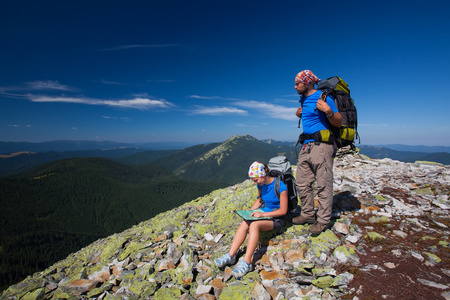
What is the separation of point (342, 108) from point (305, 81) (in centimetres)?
130

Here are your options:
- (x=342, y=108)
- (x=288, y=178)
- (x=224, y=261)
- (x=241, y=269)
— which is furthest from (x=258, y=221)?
(x=342, y=108)

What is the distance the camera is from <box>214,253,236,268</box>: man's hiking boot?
5477mm

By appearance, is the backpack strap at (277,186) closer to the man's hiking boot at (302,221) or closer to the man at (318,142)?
the man at (318,142)

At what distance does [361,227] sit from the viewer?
6301 millimetres

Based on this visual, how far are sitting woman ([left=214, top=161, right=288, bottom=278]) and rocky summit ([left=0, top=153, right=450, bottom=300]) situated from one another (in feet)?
1.06

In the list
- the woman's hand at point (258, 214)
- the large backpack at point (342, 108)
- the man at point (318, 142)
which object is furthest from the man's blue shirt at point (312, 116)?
the woman's hand at point (258, 214)

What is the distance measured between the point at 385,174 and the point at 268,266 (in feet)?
33.3

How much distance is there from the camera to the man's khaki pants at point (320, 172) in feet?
18.5

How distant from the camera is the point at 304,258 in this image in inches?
216

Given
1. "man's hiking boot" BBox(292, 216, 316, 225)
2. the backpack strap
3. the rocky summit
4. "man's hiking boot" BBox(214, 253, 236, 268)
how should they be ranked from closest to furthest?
the rocky summit
"man's hiking boot" BBox(214, 253, 236, 268)
the backpack strap
"man's hiking boot" BBox(292, 216, 316, 225)

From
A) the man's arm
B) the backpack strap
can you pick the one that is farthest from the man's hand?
the backpack strap

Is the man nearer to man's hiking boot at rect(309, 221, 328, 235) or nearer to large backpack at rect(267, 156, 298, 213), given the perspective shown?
man's hiking boot at rect(309, 221, 328, 235)

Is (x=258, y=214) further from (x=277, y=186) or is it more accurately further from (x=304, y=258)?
(x=304, y=258)

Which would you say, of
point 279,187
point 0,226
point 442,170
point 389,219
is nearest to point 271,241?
point 279,187
